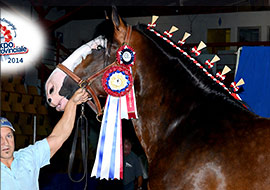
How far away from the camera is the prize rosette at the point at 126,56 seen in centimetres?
288

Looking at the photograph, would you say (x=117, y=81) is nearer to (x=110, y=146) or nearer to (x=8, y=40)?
(x=110, y=146)

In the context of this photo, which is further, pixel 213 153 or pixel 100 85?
pixel 100 85

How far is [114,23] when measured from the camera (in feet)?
9.56

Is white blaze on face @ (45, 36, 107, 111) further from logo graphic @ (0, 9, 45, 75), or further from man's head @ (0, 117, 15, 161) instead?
logo graphic @ (0, 9, 45, 75)

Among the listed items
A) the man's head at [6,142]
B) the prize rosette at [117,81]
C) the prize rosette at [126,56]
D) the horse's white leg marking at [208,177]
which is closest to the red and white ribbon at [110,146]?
the prize rosette at [117,81]

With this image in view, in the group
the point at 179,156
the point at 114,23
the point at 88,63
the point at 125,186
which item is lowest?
the point at 125,186

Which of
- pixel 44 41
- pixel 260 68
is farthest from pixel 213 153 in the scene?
pixel 44 41

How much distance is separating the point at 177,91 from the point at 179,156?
20.1 inches

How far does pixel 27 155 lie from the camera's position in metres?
2.67

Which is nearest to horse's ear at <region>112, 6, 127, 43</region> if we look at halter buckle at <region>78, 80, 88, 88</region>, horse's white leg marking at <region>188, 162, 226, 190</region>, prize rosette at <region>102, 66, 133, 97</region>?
prize rosette at <region>102, 66, 133, 97</region>

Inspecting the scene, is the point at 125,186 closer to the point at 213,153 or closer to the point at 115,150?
the point at 115,150

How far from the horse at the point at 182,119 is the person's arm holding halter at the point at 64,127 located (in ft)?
0.38

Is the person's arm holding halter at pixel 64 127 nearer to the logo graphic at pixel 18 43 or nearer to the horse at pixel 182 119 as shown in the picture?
the horse at pixel 182 119

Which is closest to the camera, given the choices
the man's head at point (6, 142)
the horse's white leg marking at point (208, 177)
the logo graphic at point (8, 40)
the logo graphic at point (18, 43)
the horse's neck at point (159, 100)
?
the horse's white leg marking at point (208, 177)
